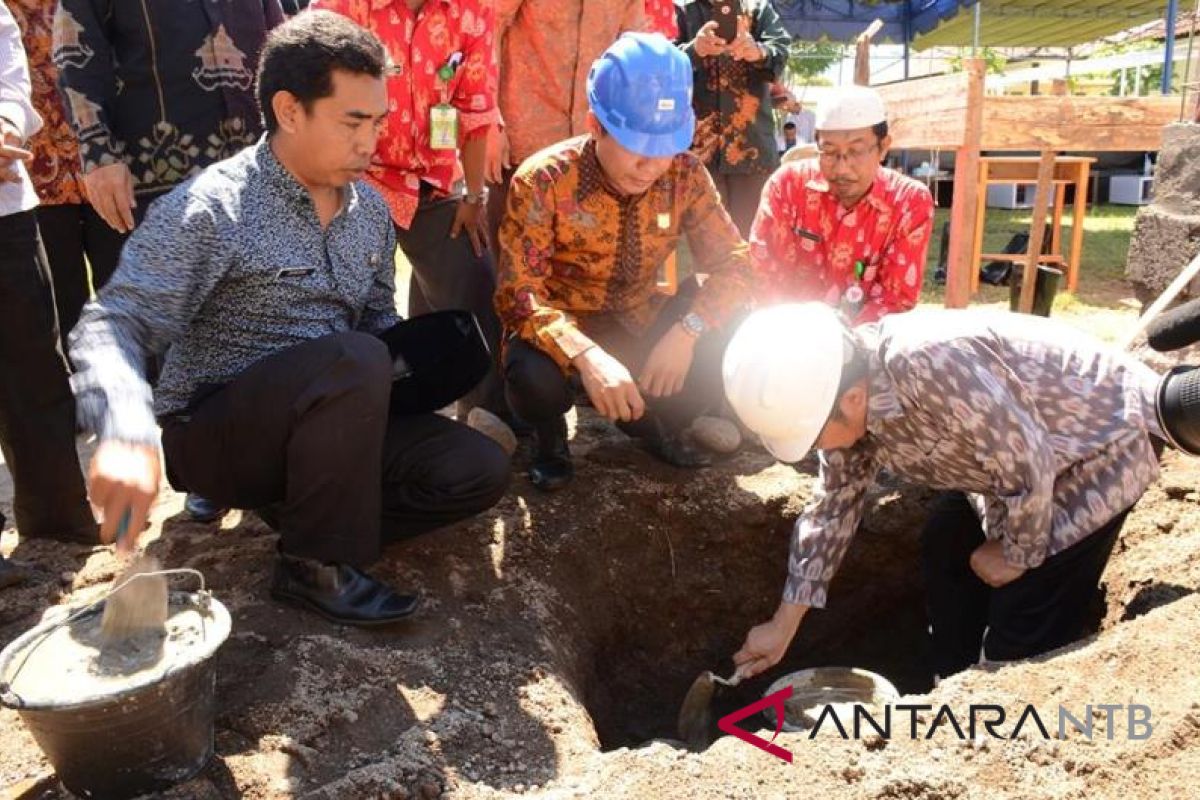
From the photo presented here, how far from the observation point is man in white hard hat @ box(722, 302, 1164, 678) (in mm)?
2311

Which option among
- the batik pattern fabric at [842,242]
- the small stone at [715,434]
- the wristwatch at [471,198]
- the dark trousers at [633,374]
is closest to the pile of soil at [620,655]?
the small stone at [715,434]

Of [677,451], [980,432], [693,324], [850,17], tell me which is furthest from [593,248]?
[850,17]

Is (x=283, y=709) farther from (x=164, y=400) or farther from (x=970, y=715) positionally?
(x=970, y=715)

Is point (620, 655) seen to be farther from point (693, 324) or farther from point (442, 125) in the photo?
point (442, 125)

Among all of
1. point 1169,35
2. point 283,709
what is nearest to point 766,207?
point 283,709

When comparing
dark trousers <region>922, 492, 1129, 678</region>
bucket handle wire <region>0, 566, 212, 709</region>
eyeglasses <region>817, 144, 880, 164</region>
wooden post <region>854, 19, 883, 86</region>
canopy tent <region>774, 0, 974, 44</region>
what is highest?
canopy tent <region>774, 0, 974, 44</region>

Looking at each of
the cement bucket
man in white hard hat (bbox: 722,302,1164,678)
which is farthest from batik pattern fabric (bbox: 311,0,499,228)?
the cement bucket

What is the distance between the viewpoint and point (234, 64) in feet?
10.4

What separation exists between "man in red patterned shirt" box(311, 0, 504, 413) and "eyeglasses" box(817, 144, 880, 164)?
1.21 meters

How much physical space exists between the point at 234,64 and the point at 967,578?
284cm

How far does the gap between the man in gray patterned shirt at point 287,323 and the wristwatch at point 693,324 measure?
3.64ft

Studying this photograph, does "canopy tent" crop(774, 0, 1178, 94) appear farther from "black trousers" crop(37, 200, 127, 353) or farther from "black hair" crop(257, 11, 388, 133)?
"black hair" crop(257, 11, 388, 133)

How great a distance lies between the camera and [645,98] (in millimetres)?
2973

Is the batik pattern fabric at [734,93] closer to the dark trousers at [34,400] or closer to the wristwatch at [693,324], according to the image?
the wristwatch at [693,324]
